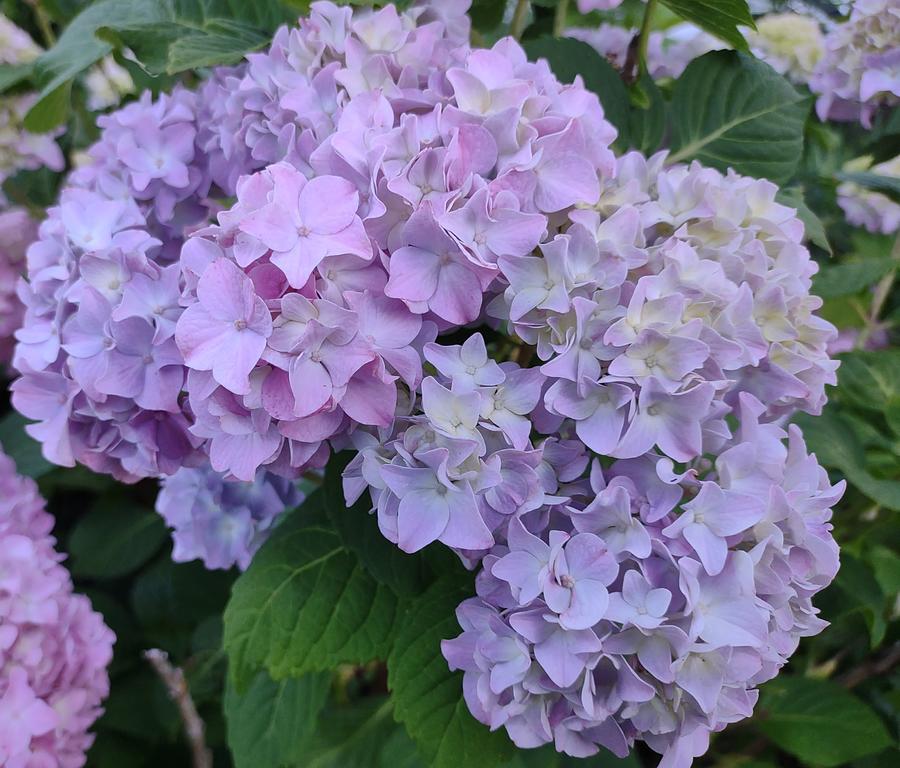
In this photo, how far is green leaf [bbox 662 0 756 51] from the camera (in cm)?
52

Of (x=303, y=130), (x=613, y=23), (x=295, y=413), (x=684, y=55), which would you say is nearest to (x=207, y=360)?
(x=295, y=413)

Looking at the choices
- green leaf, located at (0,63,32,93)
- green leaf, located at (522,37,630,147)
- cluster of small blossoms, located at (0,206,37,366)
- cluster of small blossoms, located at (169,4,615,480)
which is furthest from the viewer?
cluster of small blossoms, located at (0,206,37,366)

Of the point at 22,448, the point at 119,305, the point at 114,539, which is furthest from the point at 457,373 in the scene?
the point at 114,539

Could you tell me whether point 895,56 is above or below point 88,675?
above

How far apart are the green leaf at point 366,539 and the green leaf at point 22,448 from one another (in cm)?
43

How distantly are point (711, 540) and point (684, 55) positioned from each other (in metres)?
0.68

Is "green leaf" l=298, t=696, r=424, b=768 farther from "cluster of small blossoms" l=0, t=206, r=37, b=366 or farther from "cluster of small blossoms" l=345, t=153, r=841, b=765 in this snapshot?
"cluster of small blossoms" l=0, t=206, r=37, b=366

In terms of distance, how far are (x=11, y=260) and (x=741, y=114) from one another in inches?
29.0

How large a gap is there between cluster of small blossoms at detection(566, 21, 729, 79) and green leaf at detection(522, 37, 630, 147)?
0.24 feet

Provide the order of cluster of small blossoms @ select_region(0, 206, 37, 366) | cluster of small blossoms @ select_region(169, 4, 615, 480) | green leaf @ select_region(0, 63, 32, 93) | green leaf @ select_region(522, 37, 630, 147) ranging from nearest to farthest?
cluster of small blossoms @ select_region(169, 4, 615, 480), green leaf @ select_region(522, 37, 630, 147), green leaf @ select_region(0, 63, 32, 93), cluster of small blossoms @ select_region(0, 206, 37, 366)

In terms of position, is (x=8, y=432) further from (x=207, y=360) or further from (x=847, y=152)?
(x=847, y=152)

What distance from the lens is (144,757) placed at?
3.08 ft

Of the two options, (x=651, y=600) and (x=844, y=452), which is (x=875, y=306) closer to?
(x=844, y=452)

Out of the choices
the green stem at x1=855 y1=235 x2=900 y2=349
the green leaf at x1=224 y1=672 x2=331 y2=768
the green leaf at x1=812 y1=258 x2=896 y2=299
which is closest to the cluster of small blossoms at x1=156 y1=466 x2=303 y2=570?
the green leaf at x1=224 y1=672 x2=331 y2=768
